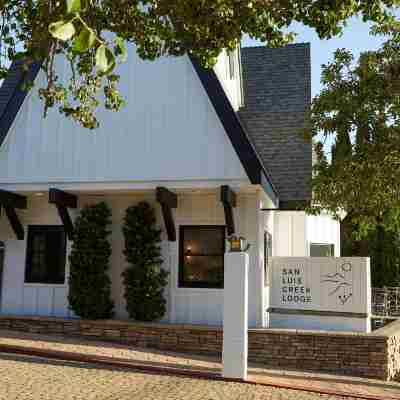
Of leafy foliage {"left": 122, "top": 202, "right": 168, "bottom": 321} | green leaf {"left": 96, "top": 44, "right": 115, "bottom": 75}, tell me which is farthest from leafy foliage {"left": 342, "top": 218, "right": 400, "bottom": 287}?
green leaf {"left": 96, "top": 44, "right": 115, "bottom": 75}

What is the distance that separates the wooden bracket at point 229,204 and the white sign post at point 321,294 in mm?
1298

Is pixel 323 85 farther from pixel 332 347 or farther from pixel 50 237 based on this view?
pixel 50 237

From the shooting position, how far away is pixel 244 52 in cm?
1717

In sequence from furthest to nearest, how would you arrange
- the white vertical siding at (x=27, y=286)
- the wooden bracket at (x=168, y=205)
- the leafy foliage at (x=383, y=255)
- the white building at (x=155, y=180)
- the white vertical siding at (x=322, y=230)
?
the leafy foliage at (x=383, y=255)
the white vertical siding at (x=322, y=230)
the white vertical siding at (x=27, y=286)
the white building at (x=155, y=180)
the wooden bracket at (x=168, y=205)

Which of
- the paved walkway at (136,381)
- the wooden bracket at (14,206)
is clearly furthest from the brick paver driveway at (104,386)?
the wooden bracket at (14,206)

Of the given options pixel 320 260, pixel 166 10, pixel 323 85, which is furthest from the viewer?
pixel 320 260

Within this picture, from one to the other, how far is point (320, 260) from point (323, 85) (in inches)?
144

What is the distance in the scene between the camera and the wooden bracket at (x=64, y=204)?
38.8 ft

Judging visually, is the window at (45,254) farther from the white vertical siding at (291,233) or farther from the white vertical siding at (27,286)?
the white vertical siding at (291,233)

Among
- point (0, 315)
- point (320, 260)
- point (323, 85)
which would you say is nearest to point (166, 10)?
point (323, 85)

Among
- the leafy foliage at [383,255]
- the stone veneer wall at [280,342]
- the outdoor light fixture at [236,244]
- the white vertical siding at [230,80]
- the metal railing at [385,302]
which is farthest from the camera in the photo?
the leafy foliage at [383,255]

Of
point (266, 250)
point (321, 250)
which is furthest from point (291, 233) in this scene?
point (266, 250)

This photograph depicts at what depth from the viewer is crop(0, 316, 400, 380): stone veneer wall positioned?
10.3 meters

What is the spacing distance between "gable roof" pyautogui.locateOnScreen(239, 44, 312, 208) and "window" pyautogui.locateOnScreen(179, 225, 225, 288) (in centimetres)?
192
